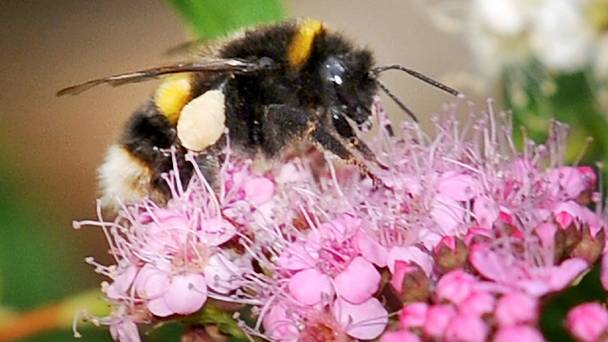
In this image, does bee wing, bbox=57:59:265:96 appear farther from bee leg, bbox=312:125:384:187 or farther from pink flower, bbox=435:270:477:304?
pink flower, bbox=435:270:477:304

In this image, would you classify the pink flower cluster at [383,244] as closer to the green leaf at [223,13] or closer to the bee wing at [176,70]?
the bee wing at [176,70]

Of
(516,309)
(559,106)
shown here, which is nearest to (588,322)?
(516,309)

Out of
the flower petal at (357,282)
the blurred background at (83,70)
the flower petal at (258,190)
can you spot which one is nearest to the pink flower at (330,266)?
the flower petal at (357,282)

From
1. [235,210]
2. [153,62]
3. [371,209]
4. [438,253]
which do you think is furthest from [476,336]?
[153,62]

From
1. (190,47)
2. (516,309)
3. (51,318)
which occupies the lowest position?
(51,318)

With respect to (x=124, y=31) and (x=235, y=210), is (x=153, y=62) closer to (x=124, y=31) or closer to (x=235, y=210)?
(x=124, y=31)

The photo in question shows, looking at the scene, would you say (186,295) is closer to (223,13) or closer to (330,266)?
(330,266)
